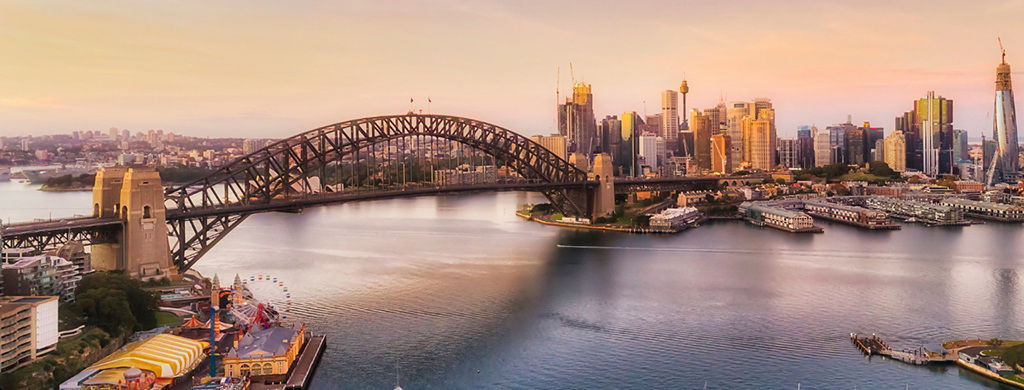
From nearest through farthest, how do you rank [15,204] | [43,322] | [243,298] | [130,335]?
[43,322] → [130,335] → [243,298] → [15,204]

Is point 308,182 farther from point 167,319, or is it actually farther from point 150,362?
point 150,362

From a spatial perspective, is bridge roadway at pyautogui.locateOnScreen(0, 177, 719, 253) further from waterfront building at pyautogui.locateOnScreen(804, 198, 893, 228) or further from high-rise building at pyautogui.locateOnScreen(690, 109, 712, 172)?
high-rise building at pyautogui.locateOnScreen(690, 109, 712, 172)

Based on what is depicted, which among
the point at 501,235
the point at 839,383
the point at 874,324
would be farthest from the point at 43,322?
the point at 501,235

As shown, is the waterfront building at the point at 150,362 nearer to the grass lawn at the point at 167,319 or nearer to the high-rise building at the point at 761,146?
the grass lawn at the point at 167,319

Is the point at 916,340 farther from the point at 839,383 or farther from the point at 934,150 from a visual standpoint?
the point at 934,150

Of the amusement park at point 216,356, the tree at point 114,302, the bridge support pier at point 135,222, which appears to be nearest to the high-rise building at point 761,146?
the bridge support pier at point 135,222

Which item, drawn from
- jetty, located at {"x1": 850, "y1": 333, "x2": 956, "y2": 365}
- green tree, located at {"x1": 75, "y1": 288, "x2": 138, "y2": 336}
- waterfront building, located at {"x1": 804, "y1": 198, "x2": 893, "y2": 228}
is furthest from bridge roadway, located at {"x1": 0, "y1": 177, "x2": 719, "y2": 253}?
waterfront building, located at {"x1": 804, "y1": 198, "x2": 893, "y2": 228}
